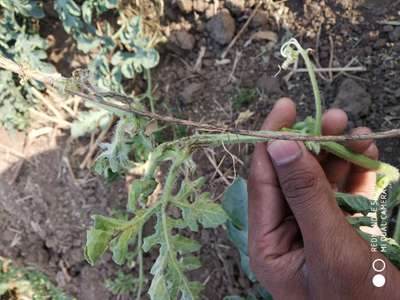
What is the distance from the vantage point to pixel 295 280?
1930mm

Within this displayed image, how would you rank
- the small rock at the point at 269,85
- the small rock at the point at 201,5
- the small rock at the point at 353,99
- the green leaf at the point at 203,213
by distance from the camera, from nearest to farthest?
the green leaf at the point at 203,213 < the small rock at the point at 353,99 < the small rock at the point at 269,85 < the small rock at the point at 201,5

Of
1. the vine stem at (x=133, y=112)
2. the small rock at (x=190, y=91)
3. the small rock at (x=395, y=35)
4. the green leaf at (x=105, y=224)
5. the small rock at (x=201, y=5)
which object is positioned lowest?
the green leaf at (x=105, y=224)

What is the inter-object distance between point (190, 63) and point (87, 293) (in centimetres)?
124

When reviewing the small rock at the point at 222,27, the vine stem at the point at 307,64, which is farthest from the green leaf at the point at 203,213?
the small rock at the point at 222,27

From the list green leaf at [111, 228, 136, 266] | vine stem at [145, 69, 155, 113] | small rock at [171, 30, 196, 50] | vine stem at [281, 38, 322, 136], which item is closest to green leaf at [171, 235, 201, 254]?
green leaf at [111, 228, 136, 266]

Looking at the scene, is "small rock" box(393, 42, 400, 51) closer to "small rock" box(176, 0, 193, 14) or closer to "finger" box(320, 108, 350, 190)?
"finger" box(320, 108, 350, 190)

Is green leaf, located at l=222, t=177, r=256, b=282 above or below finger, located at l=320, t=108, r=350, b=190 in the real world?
below

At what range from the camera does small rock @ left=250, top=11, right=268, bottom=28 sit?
2.74 meters

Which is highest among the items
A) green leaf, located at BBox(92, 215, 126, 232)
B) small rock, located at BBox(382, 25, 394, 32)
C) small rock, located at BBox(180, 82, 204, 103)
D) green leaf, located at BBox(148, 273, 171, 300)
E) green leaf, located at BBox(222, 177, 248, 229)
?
small rock, located at BBox(382, 25, 394, 32)

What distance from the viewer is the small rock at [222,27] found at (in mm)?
2736

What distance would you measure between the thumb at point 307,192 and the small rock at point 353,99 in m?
0.75

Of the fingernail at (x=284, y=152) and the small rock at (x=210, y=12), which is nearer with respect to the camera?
the fingernail at (x=284, y=152)

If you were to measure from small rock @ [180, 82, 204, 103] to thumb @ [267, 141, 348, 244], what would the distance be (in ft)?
3.05

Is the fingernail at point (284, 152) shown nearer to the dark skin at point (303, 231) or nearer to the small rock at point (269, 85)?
the dark skin at point (303, 231)
